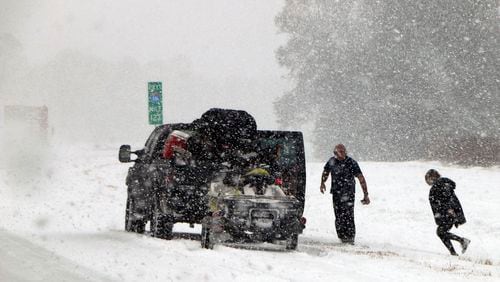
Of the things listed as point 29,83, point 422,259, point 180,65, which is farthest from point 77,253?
point 180,65

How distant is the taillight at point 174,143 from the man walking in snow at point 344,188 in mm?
3572

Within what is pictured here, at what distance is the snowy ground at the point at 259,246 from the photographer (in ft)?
29.1


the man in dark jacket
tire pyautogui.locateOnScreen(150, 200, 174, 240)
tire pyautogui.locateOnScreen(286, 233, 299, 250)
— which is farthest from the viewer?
the man in dark jacket

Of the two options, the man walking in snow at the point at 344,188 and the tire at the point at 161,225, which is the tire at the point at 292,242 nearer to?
the tire at the point at 161,225

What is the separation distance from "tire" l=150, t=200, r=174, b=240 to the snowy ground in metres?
0.26

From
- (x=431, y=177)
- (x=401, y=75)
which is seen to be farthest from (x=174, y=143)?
(x=401, y=75)

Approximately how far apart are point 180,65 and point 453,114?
487 feet

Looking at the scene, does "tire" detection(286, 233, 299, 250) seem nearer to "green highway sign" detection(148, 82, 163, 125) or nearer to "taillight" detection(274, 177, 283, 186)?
"taillight" detection(274, 177, 283, 186)

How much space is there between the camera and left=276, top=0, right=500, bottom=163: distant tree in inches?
1807

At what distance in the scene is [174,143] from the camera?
480 inches

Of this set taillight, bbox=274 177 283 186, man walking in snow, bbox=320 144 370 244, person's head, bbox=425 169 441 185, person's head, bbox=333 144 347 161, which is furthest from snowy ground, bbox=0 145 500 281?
person's head, bbox=333 144 347 161

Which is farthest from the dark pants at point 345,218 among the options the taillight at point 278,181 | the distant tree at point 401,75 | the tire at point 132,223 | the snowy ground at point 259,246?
the distant tree at point 401,75

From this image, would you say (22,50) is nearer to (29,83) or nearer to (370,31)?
(29,83)

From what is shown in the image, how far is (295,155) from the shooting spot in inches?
516
